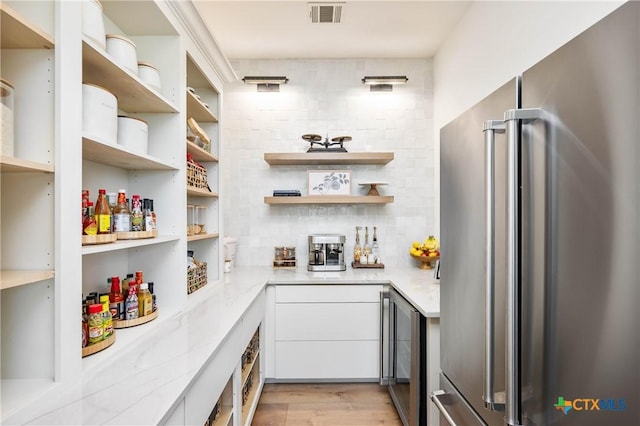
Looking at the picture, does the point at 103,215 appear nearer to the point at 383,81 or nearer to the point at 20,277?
the point at 20,277

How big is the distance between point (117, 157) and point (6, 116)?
514 mm

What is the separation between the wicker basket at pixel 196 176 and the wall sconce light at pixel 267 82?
3.89 ft

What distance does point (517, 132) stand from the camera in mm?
740

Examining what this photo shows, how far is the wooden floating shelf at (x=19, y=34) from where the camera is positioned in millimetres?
777

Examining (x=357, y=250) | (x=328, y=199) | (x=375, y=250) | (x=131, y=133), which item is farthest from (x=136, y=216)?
(x=375, y=250)

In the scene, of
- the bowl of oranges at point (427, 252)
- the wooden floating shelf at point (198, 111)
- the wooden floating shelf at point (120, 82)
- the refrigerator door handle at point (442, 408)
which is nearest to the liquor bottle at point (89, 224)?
the wooden floating shelf at point (120, 82)

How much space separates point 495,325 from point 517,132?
0.47 meters

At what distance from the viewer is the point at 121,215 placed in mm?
1327

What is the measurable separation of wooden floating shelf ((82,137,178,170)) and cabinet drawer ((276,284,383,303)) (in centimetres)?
125

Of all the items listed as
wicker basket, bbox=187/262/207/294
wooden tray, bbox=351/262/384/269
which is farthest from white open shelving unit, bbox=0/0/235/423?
wooden tray, bbox=351/262/384/269

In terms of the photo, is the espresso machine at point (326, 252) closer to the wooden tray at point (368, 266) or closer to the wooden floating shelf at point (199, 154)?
the wooden tray at point (368, 266)

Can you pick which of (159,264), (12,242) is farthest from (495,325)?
(159,264)

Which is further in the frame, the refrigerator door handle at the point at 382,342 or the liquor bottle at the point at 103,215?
the refrigerator door handle at the point at 382,342

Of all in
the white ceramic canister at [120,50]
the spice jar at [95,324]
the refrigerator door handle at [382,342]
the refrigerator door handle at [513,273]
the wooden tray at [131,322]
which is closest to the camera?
the refrigerator door handle at [513,273]
